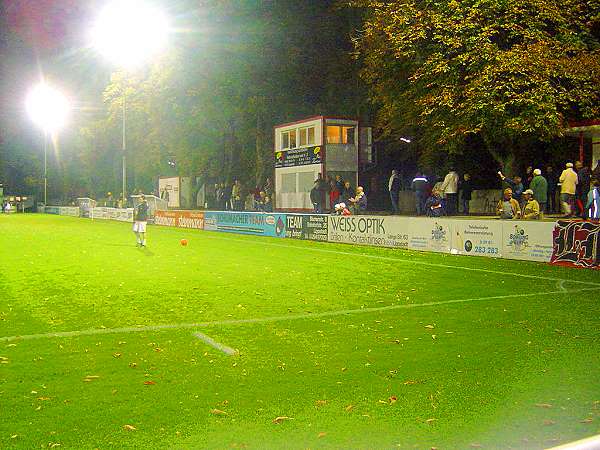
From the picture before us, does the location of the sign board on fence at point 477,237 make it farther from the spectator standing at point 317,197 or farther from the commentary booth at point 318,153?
the commentary booth at point 318,153

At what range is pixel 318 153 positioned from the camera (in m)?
37.3

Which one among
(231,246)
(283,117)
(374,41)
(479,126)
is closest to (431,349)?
(231,246)

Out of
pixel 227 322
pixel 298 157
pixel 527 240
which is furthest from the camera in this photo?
pixel 298 157

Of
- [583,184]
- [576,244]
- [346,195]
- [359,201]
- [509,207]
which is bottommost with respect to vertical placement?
[576,244]

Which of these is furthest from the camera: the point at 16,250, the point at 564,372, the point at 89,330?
the point at 16,250

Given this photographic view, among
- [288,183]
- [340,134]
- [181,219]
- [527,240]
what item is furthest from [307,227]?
[181,219]

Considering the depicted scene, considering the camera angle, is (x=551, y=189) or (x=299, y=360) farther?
(x=551, y=189)

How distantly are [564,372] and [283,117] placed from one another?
40.1 metres

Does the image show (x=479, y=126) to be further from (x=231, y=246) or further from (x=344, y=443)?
(x=344, y=443)

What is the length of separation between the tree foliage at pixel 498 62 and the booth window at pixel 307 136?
9116mm

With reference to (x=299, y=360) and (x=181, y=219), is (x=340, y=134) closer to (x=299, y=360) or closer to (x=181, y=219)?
(x=181, y=219)

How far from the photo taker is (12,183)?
94.7 metres

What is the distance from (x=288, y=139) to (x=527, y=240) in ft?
78.1

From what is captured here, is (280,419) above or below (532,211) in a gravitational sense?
below
